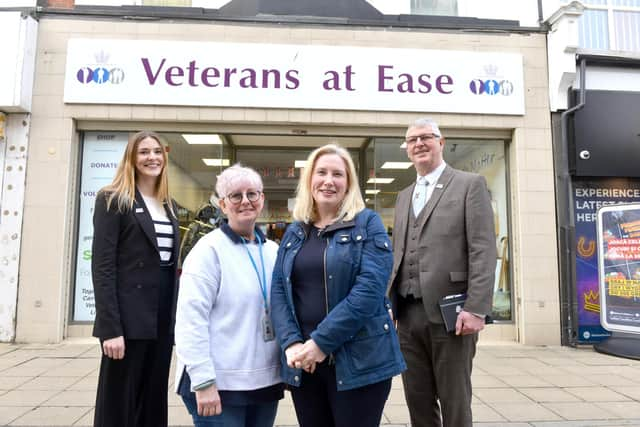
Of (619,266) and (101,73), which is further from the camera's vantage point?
(101,73)

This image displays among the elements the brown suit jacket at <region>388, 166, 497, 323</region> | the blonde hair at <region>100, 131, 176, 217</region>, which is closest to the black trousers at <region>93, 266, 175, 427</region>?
the blonde hair at <region>100, 131, 176, 217</region>

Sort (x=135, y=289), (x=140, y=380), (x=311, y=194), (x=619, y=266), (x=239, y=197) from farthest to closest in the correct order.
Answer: (x=619, y=266)
(x=140, y=380)
(x=135, y=289)
(x=311, y=194)
(x=239, y=197)

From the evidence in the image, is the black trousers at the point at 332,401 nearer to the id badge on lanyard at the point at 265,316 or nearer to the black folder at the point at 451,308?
the id badge on lanyard at the point at 265,316

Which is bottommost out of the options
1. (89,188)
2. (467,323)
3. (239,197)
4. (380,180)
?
→ (467,323)

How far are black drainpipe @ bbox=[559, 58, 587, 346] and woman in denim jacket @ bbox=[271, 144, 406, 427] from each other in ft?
19.4

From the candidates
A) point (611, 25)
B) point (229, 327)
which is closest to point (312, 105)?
point (611, 25)

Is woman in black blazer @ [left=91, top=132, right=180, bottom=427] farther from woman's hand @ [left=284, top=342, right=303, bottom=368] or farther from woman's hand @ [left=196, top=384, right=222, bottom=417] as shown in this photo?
woman's hand @ [left=284, top=342, right=303, bottom=368]

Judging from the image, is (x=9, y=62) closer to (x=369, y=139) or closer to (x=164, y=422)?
(x=369, y=139)

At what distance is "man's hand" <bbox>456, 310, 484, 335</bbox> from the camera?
8.32ft

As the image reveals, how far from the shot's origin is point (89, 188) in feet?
23.0

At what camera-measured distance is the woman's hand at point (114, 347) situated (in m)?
2.38

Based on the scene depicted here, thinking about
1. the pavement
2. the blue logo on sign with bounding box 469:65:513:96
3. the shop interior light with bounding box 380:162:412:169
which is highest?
the blue logo on sign with bounding box 469:65:513:96

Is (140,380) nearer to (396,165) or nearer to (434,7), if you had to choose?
(396,165)

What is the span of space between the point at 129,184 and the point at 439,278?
186 centimetres
